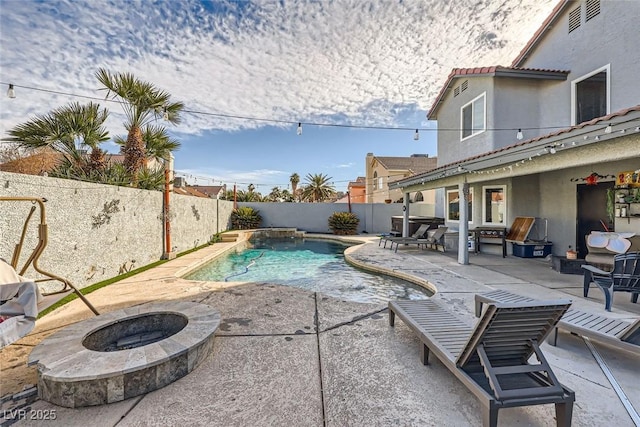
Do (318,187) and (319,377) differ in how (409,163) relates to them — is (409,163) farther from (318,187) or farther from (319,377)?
(319,377)

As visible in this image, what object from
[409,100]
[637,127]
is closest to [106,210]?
[637,127]

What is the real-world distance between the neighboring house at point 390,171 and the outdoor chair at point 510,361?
19.9 m

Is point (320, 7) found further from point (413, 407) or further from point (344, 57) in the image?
point (413, 407)

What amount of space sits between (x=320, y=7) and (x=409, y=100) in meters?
6.11

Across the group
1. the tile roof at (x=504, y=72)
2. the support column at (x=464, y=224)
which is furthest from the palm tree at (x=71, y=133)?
the tile roof at (x=504, y=72)

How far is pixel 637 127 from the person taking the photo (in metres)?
3.52

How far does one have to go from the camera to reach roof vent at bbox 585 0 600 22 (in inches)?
283

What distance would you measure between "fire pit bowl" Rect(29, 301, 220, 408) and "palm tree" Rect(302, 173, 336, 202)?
2238cm

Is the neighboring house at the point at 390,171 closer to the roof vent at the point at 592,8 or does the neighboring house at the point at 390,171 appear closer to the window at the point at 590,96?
the window at the point at 590,96

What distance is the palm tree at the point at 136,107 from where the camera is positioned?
788cm

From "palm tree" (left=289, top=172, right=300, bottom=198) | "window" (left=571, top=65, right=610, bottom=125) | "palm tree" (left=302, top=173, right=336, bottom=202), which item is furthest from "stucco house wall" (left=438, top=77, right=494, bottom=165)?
"palm tree" (left=289, top=172, right=300, bottom=198)

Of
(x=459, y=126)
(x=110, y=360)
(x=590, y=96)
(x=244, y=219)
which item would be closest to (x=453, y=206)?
(x=459, y=126)

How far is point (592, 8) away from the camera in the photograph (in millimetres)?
7297

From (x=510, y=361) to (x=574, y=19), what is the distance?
33.7 ft
